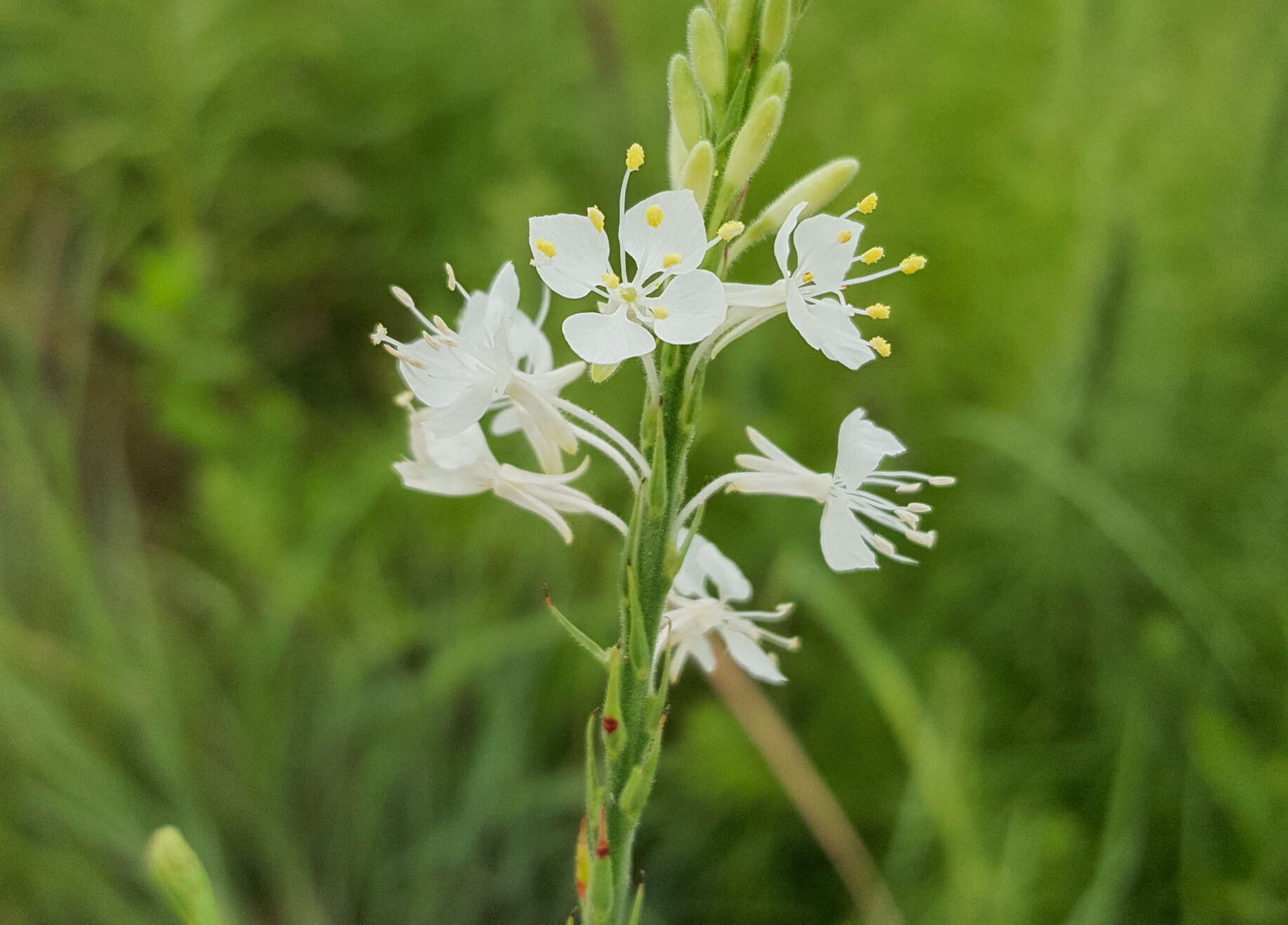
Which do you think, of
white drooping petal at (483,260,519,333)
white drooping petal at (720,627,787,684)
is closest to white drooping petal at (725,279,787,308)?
white drooping petal at (483,260,519,333)

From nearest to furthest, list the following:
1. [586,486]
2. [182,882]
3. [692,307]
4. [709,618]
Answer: [692,307], [182,882], [709,618], [586,486]

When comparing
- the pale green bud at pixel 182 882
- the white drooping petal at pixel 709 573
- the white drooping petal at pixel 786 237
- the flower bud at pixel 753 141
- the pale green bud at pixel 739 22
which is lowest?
the pale green bud at pixel 182 882

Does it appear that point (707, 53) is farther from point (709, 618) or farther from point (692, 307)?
point (709, 618)

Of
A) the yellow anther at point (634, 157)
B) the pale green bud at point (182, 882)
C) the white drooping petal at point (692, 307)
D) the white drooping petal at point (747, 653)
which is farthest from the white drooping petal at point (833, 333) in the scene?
the pale green bud at point (182, 882)

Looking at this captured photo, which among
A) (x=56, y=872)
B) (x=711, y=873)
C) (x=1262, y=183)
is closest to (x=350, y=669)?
(x=56, y=872)

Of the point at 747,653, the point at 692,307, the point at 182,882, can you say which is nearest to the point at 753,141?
the point at 692,307

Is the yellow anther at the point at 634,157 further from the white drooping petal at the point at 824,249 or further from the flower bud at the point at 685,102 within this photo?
the white drooping petal at the point at 824,249
